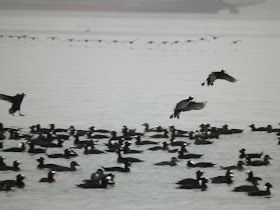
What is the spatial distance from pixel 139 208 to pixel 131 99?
43.7 feet

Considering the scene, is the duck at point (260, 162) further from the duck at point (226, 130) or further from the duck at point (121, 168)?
the duck at point (226, 130)

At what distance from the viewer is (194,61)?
43344mm

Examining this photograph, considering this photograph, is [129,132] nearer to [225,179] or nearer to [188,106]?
[188,106]

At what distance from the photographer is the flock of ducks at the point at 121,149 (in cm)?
1373

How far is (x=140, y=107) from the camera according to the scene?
2359 centimetres

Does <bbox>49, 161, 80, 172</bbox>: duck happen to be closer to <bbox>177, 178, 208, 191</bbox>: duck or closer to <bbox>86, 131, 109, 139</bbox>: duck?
<bbox>177, 178, 208, 191</bbox>: duck

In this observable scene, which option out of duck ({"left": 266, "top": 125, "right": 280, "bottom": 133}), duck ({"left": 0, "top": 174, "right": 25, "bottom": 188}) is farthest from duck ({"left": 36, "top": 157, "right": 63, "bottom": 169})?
duck ({"left": 266, "top": 125, "right": 280, "bottom": 133})

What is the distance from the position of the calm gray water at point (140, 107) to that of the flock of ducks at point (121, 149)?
0.55 feet

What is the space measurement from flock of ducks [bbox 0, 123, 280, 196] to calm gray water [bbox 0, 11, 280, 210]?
169 millimetres

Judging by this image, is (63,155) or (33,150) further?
(33,150)

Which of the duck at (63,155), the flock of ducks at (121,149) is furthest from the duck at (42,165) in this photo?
the duck at (63,155)

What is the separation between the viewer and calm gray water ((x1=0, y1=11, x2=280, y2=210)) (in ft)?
42.8

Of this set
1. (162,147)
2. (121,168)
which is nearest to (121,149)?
(162,147)

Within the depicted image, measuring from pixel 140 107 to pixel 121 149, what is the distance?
7.06 meters
